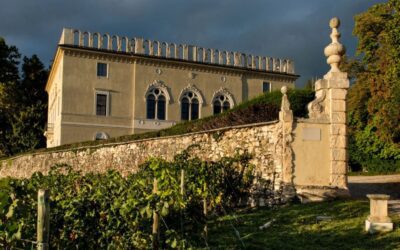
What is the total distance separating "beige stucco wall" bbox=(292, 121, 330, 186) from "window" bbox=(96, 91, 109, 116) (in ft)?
75.6

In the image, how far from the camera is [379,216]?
7.58 m

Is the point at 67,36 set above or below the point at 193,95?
above

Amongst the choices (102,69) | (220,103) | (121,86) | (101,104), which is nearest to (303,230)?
(101,104)

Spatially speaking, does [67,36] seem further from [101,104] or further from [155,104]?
[155,104]

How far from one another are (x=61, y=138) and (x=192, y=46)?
11.9 metres

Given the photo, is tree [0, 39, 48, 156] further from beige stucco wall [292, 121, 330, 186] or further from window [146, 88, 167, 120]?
beige stucco wall [292, 121, 330, 186]

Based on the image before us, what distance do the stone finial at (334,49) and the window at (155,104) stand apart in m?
23.2

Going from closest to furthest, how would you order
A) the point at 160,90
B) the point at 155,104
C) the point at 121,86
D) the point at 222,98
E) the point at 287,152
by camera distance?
the point at 287,152 < the point at 121,86 < the point at 155,104 < the point at 160,90 < the point at 222,98

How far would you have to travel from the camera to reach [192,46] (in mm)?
35500

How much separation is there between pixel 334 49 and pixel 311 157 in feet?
8.73

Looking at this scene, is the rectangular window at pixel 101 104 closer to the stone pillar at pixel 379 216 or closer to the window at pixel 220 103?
the window at pixel 220 103

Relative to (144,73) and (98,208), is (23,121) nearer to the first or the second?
(144,73)

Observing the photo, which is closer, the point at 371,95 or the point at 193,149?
the point at 193,149

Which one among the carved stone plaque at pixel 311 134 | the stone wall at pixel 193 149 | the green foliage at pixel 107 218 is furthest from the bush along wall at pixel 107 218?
the carved stone plaque at pixel 311 134
